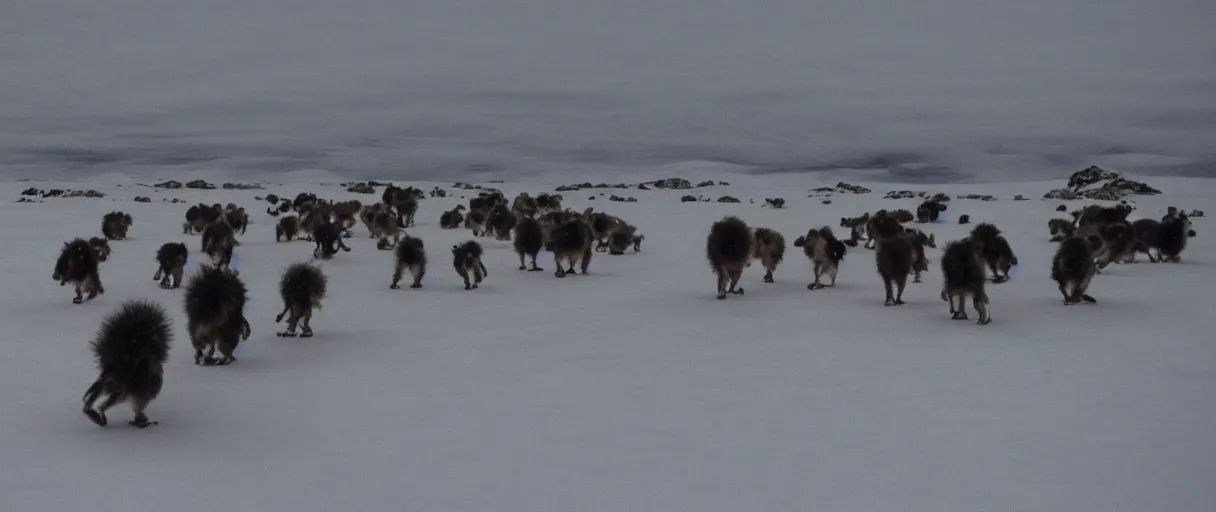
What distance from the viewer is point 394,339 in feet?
32.8

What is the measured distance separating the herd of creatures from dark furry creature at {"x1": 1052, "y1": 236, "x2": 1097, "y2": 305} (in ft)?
0.05

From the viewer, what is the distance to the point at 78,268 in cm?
1218

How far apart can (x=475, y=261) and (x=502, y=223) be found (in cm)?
759

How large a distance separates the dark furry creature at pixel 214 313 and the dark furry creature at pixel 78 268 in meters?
4.63

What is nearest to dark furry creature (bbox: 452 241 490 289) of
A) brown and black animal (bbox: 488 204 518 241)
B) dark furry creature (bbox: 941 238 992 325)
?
dark furry creature (bbox: 941 238 992 325)

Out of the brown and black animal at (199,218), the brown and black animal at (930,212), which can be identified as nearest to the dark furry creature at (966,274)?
the brown and black animal at (930,212)

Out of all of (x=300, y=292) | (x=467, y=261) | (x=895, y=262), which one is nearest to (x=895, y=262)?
(x=895, y=262)

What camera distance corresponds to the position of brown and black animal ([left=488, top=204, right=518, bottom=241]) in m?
22.6

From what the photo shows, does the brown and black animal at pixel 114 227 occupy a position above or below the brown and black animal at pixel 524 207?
below

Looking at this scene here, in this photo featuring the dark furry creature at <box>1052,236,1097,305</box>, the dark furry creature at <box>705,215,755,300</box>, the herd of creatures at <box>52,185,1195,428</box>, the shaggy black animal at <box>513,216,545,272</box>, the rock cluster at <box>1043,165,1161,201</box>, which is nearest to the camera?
the herd of creatures at <box>52,185,1195,428</box>

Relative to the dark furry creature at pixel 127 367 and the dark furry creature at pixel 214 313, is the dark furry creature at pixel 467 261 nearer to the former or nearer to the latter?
the dark furry creature at pixel 214 313

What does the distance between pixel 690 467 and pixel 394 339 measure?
523 centimetres

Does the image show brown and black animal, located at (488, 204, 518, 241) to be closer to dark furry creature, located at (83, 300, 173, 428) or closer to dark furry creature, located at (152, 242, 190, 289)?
dark furry creature, located at (152, 242, 190, 289)

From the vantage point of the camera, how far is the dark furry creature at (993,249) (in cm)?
1355
